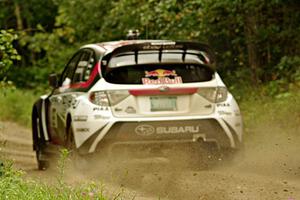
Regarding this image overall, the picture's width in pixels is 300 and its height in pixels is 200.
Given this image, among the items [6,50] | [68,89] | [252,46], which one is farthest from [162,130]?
[252,46]

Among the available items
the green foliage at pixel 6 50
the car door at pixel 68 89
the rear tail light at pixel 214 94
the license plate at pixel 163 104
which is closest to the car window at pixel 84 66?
the car door at pixel 68 89

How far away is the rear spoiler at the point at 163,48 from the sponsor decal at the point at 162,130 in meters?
0.78

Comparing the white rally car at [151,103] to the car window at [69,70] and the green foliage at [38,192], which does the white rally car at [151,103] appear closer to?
the car window at [69,70]

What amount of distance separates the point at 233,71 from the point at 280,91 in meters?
2.72

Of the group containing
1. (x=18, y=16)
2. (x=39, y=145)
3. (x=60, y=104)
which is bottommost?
(x=18, y=16)

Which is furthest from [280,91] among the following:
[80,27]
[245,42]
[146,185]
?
[80,27]

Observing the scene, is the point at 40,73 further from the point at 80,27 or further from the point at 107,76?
the point at 107,76

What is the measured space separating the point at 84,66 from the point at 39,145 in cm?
192

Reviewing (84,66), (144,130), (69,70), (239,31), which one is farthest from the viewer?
(239,31)

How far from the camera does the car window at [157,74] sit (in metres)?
10.5

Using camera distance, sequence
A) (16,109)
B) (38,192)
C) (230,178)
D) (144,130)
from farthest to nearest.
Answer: (16,109) < (144,130) < (230,178) < (38,192)

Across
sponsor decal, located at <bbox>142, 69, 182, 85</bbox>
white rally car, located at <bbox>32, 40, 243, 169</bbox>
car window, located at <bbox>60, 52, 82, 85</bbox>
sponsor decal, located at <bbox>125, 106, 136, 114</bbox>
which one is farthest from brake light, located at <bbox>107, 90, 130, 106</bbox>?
car window, located at <bbox>60, 52, 82, 85</bbox>

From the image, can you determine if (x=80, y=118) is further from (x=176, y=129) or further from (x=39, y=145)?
(x=39, y=145)

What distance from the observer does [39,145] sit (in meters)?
12.8
